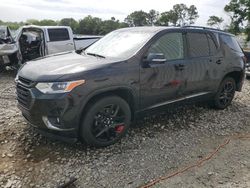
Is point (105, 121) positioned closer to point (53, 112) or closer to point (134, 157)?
point (134, 157)

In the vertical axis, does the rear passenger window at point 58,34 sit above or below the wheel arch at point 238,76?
above

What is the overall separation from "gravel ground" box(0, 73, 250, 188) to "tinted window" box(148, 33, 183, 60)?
1275 mm

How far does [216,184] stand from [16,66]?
28.5 feet

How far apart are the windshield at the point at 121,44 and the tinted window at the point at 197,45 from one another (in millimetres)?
911

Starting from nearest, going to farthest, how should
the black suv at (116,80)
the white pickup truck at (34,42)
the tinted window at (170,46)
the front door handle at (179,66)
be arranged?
the black suv at (116,80) < the tinted window at (170,46) < the front door handle at (179,66) < the white pickup truck at (34,42)

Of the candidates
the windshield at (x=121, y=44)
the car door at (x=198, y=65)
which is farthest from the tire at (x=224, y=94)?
the windshield at (x=121, y=44)

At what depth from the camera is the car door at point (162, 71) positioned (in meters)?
4.08

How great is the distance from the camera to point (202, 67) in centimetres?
500

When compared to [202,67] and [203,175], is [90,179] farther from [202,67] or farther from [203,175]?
[202,67]

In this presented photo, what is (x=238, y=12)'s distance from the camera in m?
31.9

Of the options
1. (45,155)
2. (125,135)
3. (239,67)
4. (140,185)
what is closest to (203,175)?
(140,185)

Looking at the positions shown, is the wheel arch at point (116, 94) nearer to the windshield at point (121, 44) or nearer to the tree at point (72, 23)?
the windshield at point (121, 44)

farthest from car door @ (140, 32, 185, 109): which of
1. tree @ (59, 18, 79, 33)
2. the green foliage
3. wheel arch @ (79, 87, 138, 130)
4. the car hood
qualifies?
tree @ (59, 18, 79, 33)

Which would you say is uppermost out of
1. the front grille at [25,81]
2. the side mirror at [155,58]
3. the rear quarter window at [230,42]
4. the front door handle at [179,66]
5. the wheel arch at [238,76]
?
the rear quarter window at [230,42]
